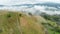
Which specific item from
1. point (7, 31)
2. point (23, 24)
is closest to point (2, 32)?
point (7, 31)

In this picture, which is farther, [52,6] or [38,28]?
[52,6]

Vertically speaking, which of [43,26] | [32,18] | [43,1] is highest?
[43,1]

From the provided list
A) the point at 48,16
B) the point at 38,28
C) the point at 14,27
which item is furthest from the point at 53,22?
the point at 14,27

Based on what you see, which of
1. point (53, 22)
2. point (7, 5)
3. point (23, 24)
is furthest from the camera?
point (7, 5)

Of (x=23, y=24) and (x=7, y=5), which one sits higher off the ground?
(x=7, y=5)

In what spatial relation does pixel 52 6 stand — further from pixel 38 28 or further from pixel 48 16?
pixel 38 28

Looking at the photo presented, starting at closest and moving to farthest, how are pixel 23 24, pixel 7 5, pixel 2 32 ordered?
pixel 2 32, pixel 23 24, pixel 7 5

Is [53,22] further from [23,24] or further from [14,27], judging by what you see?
[14,27]
